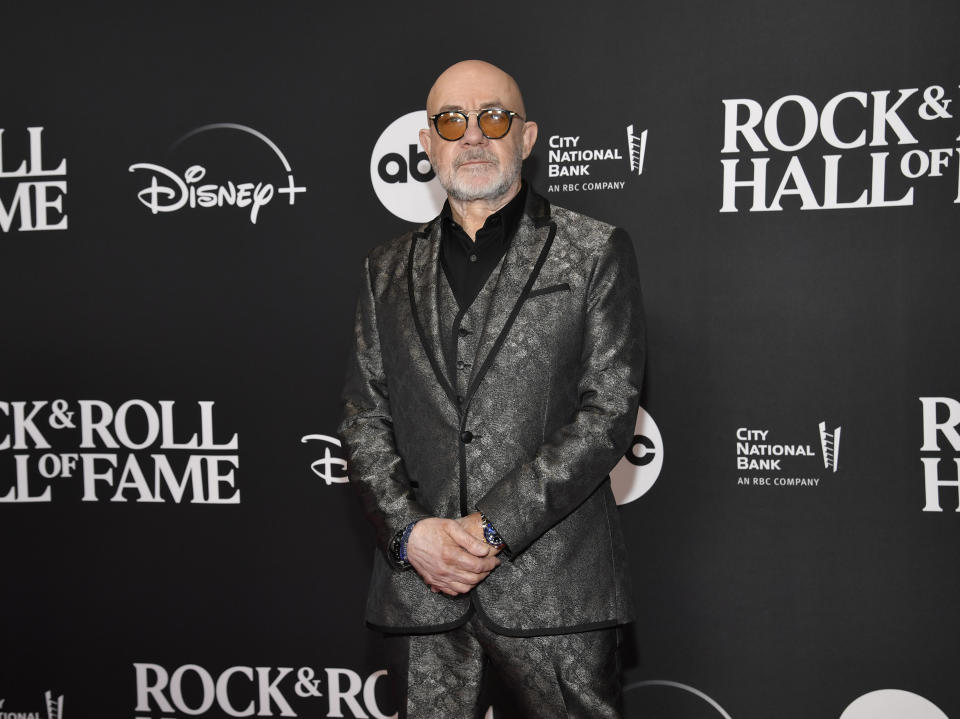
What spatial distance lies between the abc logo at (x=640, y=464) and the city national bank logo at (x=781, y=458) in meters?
0.23

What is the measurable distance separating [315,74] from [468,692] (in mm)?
1858

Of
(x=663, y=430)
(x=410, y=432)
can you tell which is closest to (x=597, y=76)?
(x=663, y=430)

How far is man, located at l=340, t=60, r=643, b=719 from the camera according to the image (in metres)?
1.72

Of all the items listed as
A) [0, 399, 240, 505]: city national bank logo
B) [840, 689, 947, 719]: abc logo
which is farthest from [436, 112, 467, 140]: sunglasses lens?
[840, 689, 947, 719]: abc logo

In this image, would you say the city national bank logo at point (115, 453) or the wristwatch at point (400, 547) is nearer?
the wristwatch at point (400, 547)

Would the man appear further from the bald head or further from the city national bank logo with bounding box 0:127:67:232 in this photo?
A: the city national bank logo with bounding box 0:127:67:232

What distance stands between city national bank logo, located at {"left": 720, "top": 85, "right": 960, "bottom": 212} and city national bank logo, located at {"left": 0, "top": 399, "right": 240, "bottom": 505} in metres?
1.75

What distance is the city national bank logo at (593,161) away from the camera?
8.44 ft

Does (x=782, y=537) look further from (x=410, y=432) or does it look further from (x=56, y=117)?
(x=56, y=117)

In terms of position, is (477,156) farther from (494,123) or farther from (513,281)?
(513,281)

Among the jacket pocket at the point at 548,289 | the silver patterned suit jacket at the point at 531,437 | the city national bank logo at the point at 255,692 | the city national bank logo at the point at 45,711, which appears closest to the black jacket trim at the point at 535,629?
the silver patterned suit jacket at the point at 531,437

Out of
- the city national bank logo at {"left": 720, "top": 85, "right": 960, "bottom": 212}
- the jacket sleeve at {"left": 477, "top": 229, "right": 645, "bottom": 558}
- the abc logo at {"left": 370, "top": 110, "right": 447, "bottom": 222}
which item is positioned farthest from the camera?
the abc logo at {"left": 370, "top": 110, "right": 447, "bottom": 222}

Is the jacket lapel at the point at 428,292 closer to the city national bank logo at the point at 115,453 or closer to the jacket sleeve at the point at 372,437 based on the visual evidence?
the jacket sleeve at the point at 372,437

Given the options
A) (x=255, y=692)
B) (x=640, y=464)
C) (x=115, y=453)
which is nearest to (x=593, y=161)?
(x=640, y=464)
